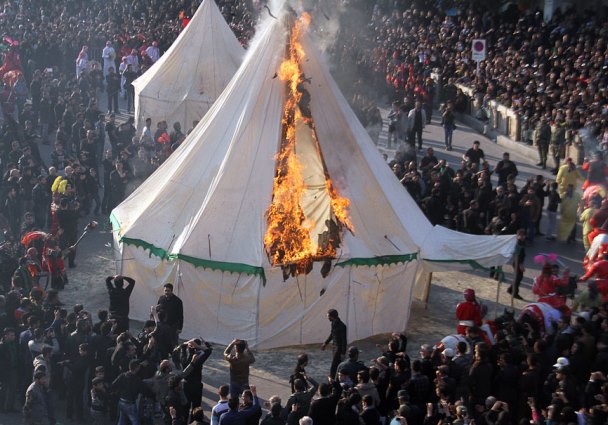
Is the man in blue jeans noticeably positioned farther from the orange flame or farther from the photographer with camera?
the orange flame

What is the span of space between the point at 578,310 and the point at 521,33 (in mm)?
17535

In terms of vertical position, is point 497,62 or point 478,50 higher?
point 478,50

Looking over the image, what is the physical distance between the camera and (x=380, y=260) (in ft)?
52.6

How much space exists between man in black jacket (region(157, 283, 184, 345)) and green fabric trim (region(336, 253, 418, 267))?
2362 mm

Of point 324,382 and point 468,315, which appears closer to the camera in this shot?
point 324,382

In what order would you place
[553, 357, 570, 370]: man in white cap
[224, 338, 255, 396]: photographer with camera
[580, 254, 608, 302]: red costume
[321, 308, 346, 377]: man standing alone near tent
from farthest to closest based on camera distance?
[580, 254, 608, 302]: red costume
[321, 308, 346, 377]: man standing alone near tent
[224, 338, 255, 396]: photographer with camera
[553, 357, 570, 370]: man in white cap

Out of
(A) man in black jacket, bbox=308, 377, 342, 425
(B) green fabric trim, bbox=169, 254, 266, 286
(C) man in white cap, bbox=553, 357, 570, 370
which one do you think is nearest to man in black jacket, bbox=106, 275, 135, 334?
(B) green fabric trim, bbox=169, 254, 266, 286

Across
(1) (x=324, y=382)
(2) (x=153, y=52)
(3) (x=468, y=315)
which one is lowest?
(1) (x=324, y=382)

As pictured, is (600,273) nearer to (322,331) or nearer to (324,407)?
(322,331)

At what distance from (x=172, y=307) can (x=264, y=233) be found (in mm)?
1778

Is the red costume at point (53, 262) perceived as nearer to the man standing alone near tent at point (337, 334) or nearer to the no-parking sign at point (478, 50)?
the man standing alone near tent at point (337, 334)

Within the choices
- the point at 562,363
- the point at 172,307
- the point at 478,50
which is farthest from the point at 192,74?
the point at 562,363

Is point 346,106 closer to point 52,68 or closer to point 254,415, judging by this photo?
point 254,415

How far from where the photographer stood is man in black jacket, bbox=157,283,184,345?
49.1 ft
